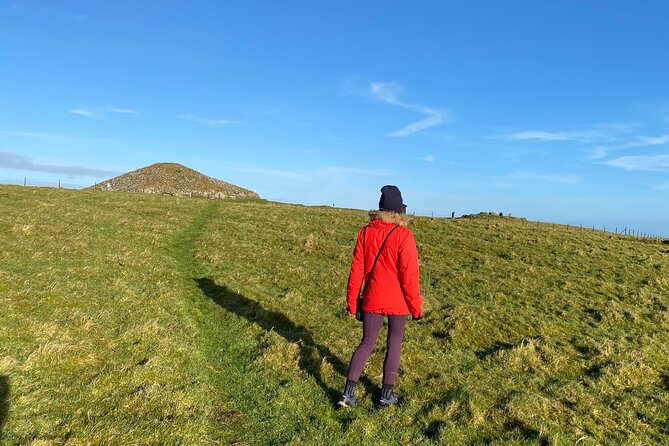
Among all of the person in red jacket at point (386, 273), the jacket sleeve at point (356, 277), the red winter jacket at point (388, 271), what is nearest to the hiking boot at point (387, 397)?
the person in red jacket at point (386, 273)

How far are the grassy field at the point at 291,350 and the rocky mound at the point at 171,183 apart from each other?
2544 inches

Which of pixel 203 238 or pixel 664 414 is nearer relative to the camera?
pixel 664 414

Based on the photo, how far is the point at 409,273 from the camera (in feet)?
23.9

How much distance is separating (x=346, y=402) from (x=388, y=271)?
263cm

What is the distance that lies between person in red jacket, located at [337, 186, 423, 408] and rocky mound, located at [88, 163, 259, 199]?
7768 cm

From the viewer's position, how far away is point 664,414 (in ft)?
28.2

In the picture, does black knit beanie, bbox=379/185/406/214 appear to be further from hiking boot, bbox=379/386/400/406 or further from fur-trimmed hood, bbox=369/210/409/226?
hiking boot, bbox=379/386/400/406

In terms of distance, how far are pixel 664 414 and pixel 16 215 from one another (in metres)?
31.3

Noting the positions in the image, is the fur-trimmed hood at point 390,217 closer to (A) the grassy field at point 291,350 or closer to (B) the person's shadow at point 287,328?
(A) the grassy field at point 291,350

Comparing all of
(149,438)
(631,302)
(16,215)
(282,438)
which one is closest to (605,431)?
(282,438)

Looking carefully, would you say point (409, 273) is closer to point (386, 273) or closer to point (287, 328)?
point (386, 273)

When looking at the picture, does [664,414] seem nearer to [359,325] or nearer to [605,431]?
[605,431]

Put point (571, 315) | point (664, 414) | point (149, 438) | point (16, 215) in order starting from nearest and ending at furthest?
point (149, 438) → point (664, 414) → point (571, 315) → point (16, 215)

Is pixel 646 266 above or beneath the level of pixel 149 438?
above
